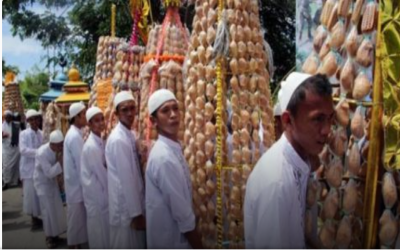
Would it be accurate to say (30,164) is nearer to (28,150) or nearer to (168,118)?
(28,150)

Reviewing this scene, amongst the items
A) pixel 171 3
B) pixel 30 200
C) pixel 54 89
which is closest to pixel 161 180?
pixel 171 3

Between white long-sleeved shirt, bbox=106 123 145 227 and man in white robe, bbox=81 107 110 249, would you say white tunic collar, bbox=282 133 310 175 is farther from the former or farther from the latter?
man in white robe, bbox=81 107 110 249

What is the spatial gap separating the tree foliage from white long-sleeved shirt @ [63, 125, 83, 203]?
111 centimetres

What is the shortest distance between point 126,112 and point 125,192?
2.22 ft

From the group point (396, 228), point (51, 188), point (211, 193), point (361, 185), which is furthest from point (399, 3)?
point (51, 188)

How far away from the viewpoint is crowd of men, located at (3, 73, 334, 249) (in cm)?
174

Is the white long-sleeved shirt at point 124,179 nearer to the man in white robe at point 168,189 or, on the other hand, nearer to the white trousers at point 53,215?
the man in white robe at point 168,189

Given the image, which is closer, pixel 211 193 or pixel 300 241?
pixel 300 241

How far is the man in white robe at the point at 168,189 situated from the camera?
9.00 ft

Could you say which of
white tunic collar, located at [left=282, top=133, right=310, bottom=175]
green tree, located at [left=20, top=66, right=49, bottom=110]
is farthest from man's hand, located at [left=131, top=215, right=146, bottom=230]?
green tree, located at [left=20, top=66, right=49, bottom=110]

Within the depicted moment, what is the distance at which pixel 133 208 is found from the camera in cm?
342

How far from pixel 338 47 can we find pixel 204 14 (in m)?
1.25

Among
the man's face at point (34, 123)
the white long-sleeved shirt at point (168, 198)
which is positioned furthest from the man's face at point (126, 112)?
the man's face at point (34, 123)

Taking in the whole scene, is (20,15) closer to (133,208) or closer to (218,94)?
(133,208)
